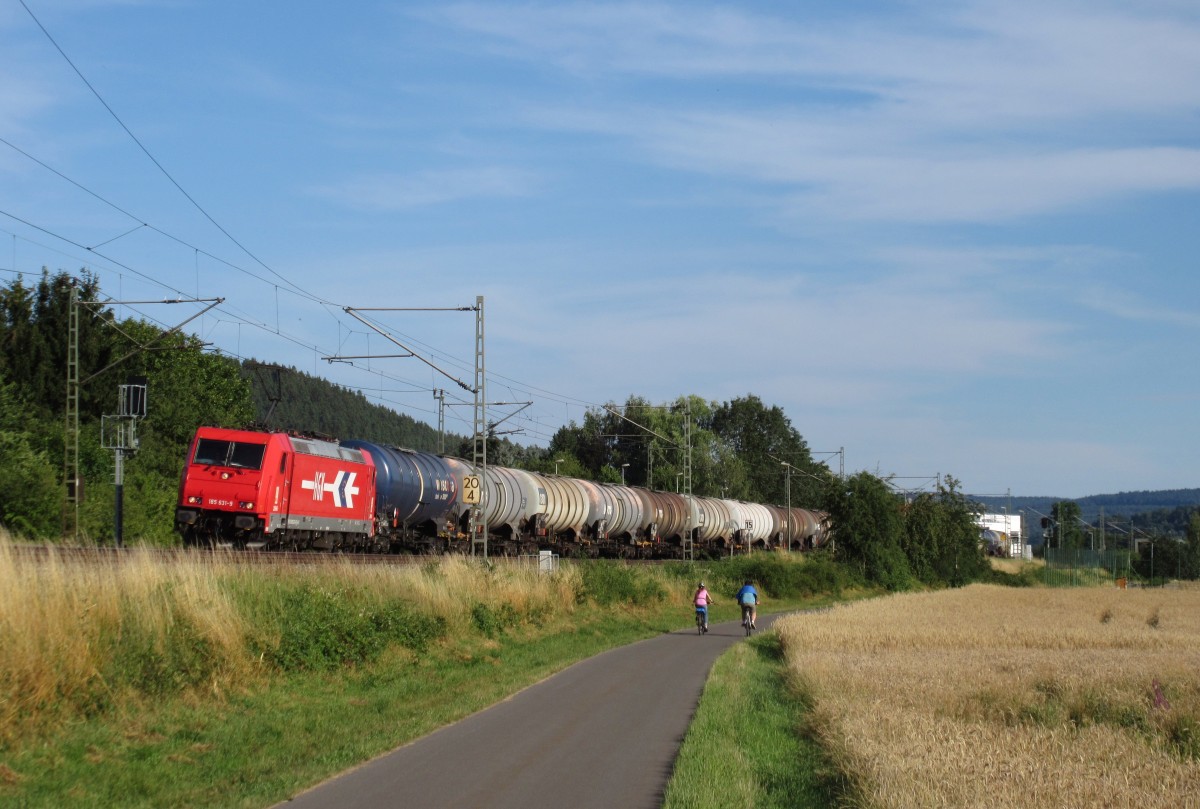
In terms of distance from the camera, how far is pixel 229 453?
30000 mm

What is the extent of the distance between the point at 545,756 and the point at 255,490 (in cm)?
1867

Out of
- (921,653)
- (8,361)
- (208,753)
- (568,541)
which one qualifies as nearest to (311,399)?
(8,361)

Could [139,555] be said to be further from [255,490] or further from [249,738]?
[255,490]

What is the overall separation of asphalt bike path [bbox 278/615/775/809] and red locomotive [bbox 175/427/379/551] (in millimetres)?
12649

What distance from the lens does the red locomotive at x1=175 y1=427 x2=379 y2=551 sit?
29.5 meters

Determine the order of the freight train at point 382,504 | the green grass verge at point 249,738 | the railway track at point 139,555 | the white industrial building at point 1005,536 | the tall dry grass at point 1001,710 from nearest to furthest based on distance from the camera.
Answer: the tall dry grass at point 1001,710, the green grass verge at point 249,738, the railway track at point 139,555, the freight train at point 382,504, the white industrial building at point 1005,536

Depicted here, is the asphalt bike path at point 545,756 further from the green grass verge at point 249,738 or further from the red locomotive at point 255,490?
the red locomotive at point 255,490

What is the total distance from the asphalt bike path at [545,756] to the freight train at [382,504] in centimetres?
1220

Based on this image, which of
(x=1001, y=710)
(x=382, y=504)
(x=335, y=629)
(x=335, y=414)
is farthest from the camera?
(x=335, y=414)

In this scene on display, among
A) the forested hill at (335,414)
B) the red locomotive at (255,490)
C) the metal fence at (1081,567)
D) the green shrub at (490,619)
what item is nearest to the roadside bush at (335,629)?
the green shrub at (490,619)

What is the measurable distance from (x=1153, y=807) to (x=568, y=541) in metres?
42.1

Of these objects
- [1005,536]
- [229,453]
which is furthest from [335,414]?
[229,453]

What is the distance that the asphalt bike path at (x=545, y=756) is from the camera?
1045 centimetres

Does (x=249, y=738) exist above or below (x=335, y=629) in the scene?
below
